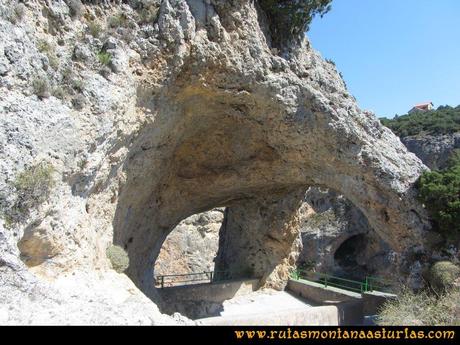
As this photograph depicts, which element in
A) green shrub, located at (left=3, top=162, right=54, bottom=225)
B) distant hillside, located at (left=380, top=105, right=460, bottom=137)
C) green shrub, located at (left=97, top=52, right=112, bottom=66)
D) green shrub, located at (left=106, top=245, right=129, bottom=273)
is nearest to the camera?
green shrub, located at (left=3, top=162, right=54, bottom=225)

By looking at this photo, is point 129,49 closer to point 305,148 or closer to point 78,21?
point 78,21

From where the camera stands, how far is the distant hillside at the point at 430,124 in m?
53.0

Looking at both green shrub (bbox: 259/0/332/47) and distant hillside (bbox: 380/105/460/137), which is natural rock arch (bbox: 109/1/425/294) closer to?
green shrub (bbox: 259/0/332/47)

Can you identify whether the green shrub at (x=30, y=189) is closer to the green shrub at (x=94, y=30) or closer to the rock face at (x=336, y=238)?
the green shrub at (x=94, y=30)

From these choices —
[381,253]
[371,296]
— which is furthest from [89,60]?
[381,253]

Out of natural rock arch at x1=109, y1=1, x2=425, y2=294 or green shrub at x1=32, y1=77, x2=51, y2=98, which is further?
natural rock arch at x1=109, y1=1, x2=425, y2=294

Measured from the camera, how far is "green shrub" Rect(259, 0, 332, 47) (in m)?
15.1

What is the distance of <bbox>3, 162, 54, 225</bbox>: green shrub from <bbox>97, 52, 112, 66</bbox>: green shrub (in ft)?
12.5

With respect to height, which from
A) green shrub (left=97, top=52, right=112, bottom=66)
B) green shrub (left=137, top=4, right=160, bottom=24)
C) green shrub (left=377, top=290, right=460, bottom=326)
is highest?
green shrub (left=137, top=4, right=160, bottom=24)

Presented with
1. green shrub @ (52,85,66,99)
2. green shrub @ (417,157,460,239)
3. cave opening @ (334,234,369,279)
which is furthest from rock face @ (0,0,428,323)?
cave opening @ (334,234,369,279)

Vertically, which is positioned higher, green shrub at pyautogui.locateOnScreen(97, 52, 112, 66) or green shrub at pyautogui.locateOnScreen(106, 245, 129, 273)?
green shrub at pyautogui.locateOnScreen(97, 52, 112, 66)

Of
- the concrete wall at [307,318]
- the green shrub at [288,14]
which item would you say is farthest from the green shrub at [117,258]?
the green shrub at [288,14]

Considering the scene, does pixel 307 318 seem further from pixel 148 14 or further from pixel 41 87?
pixel 148 14

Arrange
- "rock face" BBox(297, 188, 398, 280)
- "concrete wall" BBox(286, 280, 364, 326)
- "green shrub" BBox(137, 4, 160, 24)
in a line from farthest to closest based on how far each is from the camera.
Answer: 1. "rock face" BBox(297, 188, 398, 280)
2. "concrete wall" BBox(286, 280, 364, 326)
3. "green shrub" BBox(137, 4, 160, 24)
